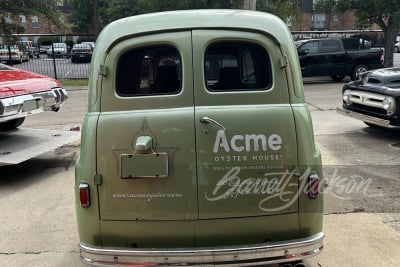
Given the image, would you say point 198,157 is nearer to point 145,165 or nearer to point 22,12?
point 145,165

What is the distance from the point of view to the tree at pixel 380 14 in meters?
15.9

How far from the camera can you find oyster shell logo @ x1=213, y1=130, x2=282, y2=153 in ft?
9.41

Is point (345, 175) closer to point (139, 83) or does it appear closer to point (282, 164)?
point (282, 164)

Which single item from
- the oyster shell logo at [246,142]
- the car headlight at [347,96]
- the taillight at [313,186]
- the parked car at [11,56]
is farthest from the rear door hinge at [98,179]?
the parked car at [11,56]

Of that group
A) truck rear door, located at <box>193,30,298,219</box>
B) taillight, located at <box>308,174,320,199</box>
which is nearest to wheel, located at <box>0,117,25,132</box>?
truck rear door, located at <box>193,30,298,219</box>

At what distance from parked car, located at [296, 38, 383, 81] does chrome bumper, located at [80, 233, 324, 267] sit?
542 inches

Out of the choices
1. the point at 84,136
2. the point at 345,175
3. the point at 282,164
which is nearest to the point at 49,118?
the point at 345,175

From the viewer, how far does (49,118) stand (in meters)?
10.6

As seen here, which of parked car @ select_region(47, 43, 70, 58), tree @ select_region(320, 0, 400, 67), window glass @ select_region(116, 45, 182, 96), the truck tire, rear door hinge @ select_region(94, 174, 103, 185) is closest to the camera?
rear door hinge @ select_region(94, 174, 103, 185)

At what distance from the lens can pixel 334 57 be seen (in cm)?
1608

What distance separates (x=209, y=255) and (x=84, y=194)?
95cm

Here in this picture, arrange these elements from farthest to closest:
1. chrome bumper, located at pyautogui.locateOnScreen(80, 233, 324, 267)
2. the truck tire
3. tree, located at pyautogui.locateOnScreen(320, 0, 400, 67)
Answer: the truck tire < tree, located at pyautogui.locateOnScreen(320, 0, 400, 67) < chrome bumper, located at pyautogui.locateOnScreen(80, 233, 324, 267)

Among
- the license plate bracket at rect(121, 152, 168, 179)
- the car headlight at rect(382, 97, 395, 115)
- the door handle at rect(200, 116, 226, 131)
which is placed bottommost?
the car headlight at rect(382, 97, 395, 115)

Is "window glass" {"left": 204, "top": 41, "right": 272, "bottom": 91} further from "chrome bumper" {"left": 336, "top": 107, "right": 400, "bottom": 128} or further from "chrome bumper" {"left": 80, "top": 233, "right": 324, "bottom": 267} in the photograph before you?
"chrome bumper" {"left": 336, "top": 107, "right": 400, "bottom": 128}
